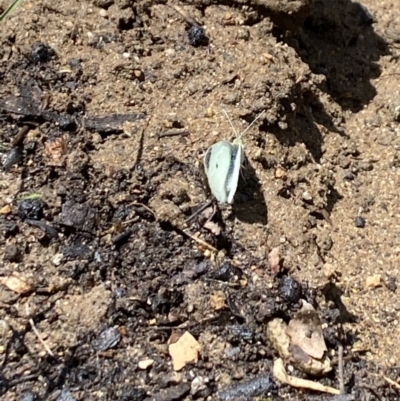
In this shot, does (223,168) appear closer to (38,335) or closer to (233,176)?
(233,176)

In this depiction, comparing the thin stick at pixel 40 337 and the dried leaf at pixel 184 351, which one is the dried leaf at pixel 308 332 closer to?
the dried leaf at pixel 184 351

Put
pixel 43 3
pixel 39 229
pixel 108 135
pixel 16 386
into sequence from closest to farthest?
pixel 16 386 → pixel 39 229 → pixel 108 135 → pixel 43 3

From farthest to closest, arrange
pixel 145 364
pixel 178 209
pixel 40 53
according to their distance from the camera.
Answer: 1. pixel 40 53
2. pixel 178 209
3. pixel 145 364

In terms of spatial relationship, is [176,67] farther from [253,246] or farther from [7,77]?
[253,246]

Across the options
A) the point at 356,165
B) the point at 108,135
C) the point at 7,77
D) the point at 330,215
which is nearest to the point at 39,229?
the point at 108,135

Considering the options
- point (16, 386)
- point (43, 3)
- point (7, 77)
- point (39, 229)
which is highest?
point (43, 3)

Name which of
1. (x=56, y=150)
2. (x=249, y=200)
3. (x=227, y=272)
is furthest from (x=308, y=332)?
(x=56, y=150)

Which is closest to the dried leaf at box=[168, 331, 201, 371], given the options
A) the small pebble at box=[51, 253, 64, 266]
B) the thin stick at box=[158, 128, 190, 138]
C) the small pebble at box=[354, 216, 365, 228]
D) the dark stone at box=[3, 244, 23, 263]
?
the small pebble at box=[51, 253, 64, 266]
